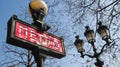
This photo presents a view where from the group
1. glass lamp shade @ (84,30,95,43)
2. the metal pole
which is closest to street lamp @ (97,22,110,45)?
glass lamp shade @ (84,30,95,43)

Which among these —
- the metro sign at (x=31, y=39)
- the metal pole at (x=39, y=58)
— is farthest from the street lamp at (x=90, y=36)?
→ the metal pole at (x=39, y=58)

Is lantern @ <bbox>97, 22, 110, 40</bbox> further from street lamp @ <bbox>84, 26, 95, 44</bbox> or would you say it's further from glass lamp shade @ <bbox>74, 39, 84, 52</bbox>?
glass lamp shade @ <bbox>74, 39, 84, 52</bbox>

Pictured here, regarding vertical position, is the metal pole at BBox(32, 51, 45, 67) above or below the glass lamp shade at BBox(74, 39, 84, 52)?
above

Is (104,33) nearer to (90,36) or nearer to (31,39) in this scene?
(90,36)

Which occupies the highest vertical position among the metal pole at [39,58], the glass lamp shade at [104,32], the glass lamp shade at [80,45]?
the glass lamp shade at [104,32]

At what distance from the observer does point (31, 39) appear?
339cm

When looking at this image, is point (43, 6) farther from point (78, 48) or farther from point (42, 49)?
point (78, 48)

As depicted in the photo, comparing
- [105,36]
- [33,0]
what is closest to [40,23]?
[33,0]

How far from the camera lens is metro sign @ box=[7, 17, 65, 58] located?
3.22m

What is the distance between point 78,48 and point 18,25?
21.4 ft

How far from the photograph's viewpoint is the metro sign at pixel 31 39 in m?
3.22

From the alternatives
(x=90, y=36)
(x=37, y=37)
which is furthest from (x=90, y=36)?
(x=37, y=37)

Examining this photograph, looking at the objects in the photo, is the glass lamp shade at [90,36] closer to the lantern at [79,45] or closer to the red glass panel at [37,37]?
the lantern at [79,45]

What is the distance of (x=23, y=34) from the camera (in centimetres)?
337
